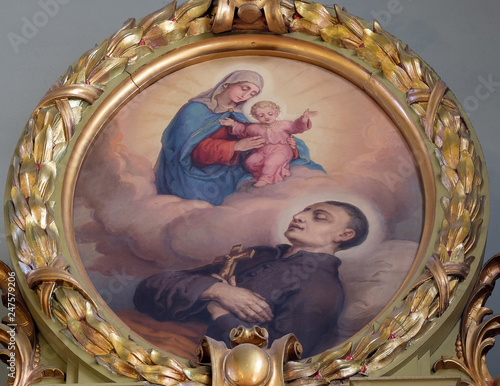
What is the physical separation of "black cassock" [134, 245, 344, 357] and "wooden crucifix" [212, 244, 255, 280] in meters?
0.03

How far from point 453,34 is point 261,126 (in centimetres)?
159

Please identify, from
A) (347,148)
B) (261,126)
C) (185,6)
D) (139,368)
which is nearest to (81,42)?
(185,6)

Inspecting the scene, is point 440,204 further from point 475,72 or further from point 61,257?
point 61,257

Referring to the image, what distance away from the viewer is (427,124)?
21.9 ft

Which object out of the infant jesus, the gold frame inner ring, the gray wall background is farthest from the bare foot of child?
the gray wall background

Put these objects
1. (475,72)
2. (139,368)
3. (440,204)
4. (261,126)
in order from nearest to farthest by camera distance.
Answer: (139,368) → (440,204) → (261,126) → (475,72)

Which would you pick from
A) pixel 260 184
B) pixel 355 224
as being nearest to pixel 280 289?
pixel 355 224

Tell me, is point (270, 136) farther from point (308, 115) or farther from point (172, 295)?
point (172, 295)

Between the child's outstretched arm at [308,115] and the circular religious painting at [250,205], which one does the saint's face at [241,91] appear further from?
the child's outstretched arm at [308,115]

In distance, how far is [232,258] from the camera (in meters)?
6.48

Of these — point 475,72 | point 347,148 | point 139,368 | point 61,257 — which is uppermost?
point 475,72

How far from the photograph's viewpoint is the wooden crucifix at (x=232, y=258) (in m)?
6.42

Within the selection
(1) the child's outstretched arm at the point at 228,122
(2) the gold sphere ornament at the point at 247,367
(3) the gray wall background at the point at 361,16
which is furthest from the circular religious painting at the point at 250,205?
(3) the gray wall background at the point at 361,16

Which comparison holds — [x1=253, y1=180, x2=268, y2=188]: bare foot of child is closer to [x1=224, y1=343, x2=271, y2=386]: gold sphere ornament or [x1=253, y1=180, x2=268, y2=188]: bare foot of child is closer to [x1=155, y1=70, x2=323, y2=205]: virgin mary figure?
[x1=155, y1=70, x2=323, y2=205]: virgin mary figure
